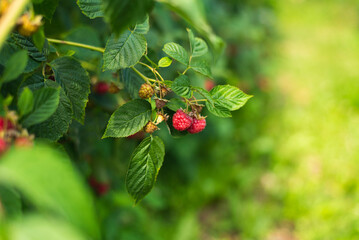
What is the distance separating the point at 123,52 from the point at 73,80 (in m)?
0.10

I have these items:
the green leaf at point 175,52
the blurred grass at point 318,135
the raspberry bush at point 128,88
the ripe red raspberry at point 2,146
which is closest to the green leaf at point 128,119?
the raspberry bush at point 128,88

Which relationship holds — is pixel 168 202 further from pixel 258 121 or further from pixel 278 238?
pixel 258 121

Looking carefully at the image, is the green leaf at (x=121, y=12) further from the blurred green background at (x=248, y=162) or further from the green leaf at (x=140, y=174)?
the blurred green background at (x=248, y=162)

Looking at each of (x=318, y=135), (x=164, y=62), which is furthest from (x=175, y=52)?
(x=318, y=135)

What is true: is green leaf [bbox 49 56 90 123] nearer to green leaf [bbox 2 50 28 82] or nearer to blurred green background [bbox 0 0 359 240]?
green leaf [bbox 2 50 28 82]

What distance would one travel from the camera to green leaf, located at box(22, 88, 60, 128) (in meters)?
0.43

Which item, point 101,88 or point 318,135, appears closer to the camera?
point 101,88

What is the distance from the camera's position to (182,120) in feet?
1.84

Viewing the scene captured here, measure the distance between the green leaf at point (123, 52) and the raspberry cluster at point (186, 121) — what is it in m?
0.12

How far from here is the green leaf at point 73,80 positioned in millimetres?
568

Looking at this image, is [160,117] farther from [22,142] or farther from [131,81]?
[22,142]

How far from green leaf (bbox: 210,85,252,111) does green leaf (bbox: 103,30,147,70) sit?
15 centimetres

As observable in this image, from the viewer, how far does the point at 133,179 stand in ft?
1.75

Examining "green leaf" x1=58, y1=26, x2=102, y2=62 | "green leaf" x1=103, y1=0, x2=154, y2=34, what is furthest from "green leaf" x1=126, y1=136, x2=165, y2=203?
"green leaf" x1=58, y1=26, x2=102, y2=62
